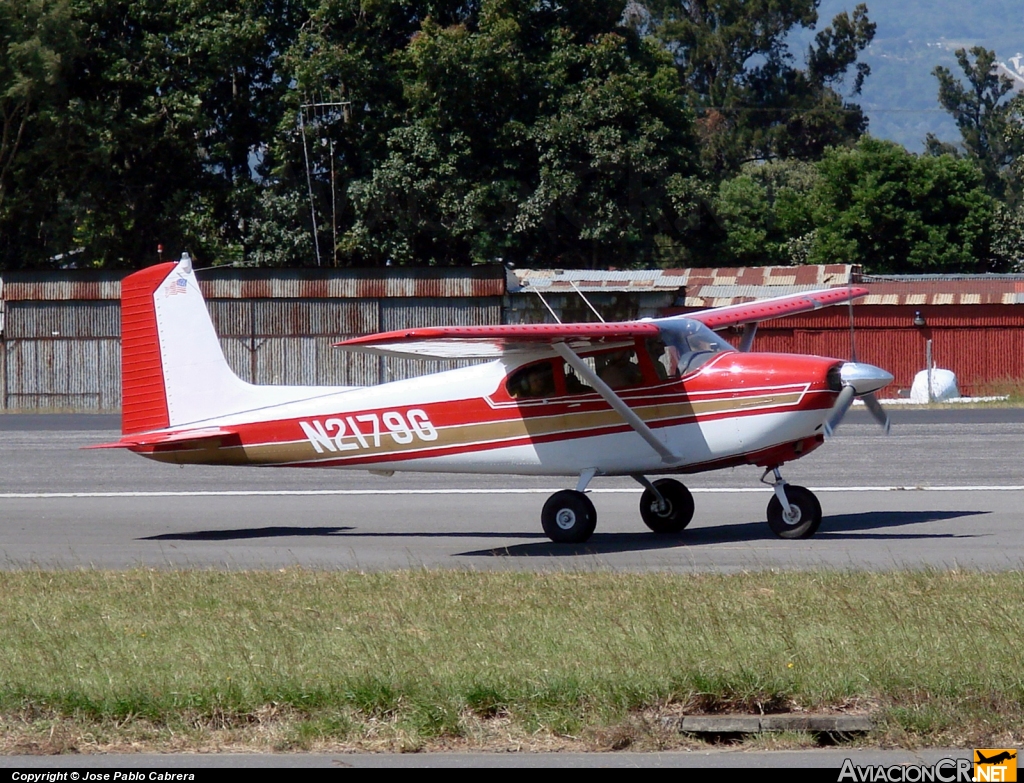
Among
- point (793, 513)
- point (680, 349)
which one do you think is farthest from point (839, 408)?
point (680, 349)

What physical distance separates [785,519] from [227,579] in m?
5.56

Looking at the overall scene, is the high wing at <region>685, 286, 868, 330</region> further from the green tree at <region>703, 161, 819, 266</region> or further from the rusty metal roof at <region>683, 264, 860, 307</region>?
the green tree at <region>703, 161, 819, 266</region>

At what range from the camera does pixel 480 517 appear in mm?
14602

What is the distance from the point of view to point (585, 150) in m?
40.5

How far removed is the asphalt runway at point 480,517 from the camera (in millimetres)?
11352

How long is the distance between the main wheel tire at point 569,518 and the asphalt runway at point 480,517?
0.61ft

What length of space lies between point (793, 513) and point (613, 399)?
6.98 ft

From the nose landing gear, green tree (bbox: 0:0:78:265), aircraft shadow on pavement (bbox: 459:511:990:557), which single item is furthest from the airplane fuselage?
green tree (bbox: 0:0:78:265)

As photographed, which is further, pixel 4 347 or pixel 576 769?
pixel 4 347

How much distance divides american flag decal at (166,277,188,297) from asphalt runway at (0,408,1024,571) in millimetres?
2680

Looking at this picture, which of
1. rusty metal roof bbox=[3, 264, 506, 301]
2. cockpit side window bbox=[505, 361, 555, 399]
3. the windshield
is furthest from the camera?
rusty metal roof bbox=[3, 264, 506, 301]

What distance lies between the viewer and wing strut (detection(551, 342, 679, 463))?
1210 centimetres

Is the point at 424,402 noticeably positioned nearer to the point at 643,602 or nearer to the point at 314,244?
the point at 643,602

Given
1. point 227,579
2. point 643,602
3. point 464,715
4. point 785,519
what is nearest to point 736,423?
point 785,519
